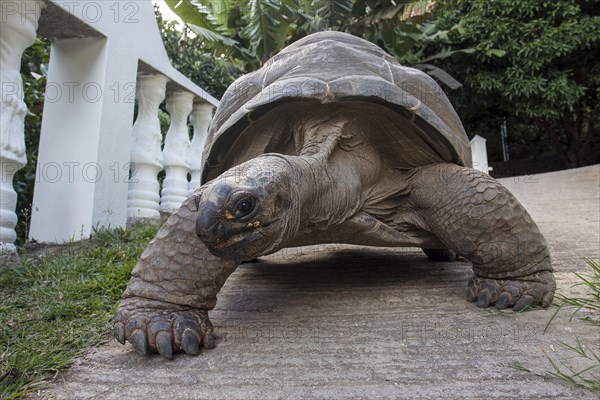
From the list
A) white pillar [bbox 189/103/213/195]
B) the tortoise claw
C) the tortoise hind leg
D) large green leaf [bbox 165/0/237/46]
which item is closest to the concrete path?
the tortoise claw

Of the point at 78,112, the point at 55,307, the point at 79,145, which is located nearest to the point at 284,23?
the point at 78,112

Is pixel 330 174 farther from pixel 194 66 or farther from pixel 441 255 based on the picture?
pixel 194 66

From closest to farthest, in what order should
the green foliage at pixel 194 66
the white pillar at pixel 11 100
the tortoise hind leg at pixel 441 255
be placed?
the white pillar at pixel 11 100 < the tortoise hind leg at pixel 441 255 < the green foliage at pixel 194 66

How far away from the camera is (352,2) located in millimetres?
10430

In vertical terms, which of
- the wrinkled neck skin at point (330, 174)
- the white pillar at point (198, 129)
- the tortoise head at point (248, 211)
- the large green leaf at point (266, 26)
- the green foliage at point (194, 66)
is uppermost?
the large green leaf at point (266, 26)

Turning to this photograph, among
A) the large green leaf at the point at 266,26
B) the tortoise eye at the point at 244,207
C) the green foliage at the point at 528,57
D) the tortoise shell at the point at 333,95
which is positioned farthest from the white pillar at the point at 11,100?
the green foliage at the point at 528,57

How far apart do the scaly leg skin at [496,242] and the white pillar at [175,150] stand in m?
3.70

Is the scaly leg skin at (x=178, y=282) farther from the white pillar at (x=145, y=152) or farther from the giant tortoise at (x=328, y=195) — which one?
the white pillar at (x=145, y=152)

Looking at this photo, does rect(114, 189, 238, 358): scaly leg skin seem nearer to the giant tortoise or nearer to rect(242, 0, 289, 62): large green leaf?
the giant tortoise

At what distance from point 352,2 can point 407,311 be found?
387 inches

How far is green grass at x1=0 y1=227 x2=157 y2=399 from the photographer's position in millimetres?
1477

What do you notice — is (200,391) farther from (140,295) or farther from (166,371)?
(140,295)

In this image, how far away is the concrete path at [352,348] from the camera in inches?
53.4

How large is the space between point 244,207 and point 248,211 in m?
0.02
